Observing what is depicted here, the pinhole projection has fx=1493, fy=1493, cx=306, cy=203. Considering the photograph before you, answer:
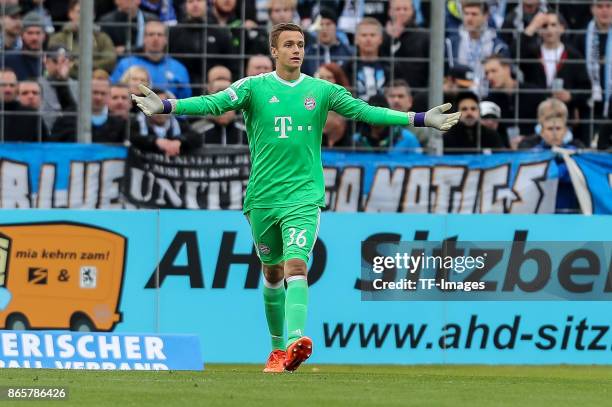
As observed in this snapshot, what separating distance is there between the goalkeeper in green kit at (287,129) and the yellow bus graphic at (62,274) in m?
3.87

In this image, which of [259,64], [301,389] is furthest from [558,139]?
[301,389]

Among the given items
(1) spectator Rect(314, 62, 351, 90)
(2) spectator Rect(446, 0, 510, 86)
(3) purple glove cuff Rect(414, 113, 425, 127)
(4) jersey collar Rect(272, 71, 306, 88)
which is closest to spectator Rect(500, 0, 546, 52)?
(2) spectator Rect(446, 0, 510, 86)

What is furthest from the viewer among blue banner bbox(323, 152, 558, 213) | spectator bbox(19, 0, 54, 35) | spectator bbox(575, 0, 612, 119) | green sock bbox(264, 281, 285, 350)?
spectator bbox(19, 0, 54, 35)

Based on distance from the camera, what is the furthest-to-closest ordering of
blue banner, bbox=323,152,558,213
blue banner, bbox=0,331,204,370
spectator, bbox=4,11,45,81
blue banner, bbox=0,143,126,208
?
1. spectator, bbox=4,11,45,81
2. blue banner, bbox=323,152,558,213
3. blue banner, bbox=0,143,126,208
4. blue banner, bbox=0,331,204,370

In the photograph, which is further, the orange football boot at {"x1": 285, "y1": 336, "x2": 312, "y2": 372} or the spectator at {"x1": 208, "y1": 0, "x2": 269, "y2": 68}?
the spectator at {"x1": 208, "y1": 0, "x2": 269, "y2": 68}

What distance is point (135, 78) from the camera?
1647 cm

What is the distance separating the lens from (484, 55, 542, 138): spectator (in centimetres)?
1694

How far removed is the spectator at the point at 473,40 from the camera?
17.3 metres

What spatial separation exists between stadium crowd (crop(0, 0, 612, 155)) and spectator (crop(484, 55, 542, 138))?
0.5 inches

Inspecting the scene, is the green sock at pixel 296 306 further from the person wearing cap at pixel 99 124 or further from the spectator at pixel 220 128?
the person wearing cap at pixel 99 124

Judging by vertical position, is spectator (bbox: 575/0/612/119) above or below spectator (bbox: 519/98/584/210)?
above

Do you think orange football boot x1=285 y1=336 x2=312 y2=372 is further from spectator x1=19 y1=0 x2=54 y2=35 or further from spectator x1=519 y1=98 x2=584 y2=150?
spectator x1=19 y1=0 x2=54 y2=35

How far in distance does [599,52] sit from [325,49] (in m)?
3.27

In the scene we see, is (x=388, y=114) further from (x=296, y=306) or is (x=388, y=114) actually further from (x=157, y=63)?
(x=157, y=63)
